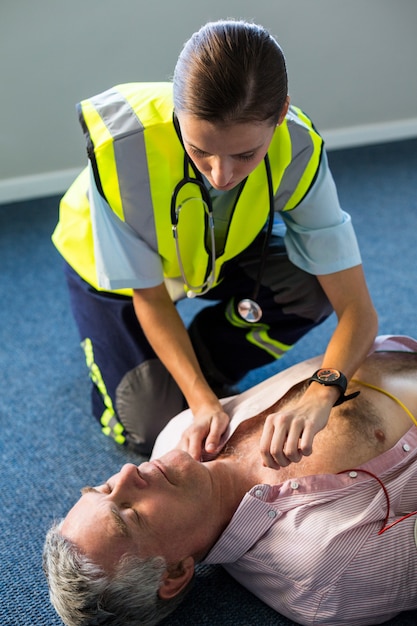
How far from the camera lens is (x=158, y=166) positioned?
165cm

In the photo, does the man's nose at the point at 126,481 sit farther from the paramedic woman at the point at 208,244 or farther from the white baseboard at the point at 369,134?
the white baseboard at the point at 369,134

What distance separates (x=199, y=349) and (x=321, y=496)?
31.1 inches

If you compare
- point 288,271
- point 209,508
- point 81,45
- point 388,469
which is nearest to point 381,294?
point 288,271

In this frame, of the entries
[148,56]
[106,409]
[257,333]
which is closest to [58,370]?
[106,409]

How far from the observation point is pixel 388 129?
11.9 ft

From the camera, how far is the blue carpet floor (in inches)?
65.7

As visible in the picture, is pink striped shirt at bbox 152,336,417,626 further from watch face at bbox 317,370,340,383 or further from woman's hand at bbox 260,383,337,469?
watch face at bbox 317,370,340,383

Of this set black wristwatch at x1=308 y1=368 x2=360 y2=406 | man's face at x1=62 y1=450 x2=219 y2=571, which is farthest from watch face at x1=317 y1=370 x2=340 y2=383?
man's face at x1=62 y1=450 x2=219 y2=571

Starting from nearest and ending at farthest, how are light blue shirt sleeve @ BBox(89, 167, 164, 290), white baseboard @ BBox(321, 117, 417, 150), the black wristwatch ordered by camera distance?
the black wristwatch, light blue shirt sleeve @ BBox(89, 167, 164, 290), white baseboard @ BBox(321, 117, 417, 150)

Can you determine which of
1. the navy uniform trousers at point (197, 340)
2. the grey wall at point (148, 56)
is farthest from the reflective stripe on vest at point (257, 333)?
the grey wall at point (148, 56)

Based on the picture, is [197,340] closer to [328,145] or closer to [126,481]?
[126,481]

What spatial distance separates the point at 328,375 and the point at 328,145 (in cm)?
220

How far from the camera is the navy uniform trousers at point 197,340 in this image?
80.7 inches

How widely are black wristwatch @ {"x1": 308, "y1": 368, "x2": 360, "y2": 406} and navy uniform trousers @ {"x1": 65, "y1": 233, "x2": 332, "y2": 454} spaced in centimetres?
46
